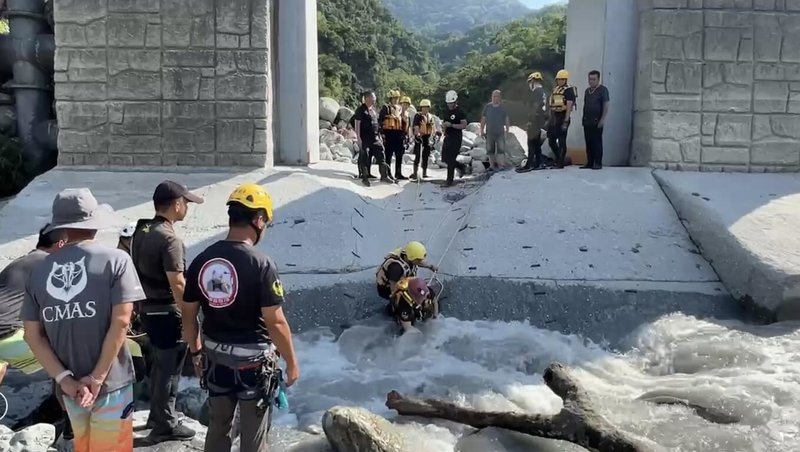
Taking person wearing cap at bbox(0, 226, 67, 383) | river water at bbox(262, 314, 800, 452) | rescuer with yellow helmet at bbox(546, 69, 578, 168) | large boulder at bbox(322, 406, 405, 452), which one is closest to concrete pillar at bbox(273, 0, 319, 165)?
rescuer with yellow helmet at bbox(546, 69, 578, 168)

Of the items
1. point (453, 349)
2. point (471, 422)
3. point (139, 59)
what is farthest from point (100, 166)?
point (471, 422)

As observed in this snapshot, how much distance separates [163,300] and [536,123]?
6.86m

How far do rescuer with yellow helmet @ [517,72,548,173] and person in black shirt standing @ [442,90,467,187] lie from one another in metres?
0.99

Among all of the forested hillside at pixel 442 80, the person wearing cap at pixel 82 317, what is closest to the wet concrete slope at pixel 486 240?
the person wearing cap at pixel 82 317

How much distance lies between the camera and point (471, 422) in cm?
469

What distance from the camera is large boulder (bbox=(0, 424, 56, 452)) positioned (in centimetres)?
347

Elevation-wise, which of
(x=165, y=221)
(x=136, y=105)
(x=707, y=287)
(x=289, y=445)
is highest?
(x=136, y=105)

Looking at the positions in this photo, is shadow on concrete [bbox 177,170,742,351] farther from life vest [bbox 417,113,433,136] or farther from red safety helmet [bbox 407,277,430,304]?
life vest [bbox 417,113,433,136]

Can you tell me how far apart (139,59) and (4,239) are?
3.12 meters

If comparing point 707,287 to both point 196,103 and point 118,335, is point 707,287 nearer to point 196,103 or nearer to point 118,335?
point 118,335

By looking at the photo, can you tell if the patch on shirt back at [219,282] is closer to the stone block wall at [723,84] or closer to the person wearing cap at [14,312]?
the person wearing cap at [14,312]

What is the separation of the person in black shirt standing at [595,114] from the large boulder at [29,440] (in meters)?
7.65

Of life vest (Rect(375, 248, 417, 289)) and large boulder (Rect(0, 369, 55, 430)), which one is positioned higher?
life vest (Rect(375, 248, 417, 289))

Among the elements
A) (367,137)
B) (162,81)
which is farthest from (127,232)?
(367,137)
